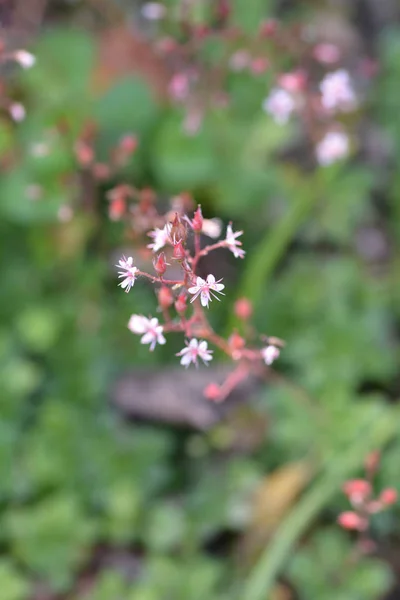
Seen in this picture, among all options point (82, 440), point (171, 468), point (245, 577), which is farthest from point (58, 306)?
point (245, 577)

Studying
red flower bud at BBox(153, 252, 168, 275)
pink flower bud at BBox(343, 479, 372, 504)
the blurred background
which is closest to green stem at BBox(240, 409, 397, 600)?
the blurred background

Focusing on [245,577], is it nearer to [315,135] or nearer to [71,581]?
[71,581]

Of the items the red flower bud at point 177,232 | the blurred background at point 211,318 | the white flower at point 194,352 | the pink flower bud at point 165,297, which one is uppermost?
the blurred background at point 211,318

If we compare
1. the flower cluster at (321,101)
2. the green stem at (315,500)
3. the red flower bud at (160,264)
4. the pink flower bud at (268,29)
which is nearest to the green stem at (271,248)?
the flower cluster at (321,101)

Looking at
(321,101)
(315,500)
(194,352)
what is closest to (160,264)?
(194,352)

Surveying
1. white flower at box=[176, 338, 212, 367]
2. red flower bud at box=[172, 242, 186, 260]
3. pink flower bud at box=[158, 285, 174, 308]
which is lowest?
white flower at box=[176, 338, 212, 367]

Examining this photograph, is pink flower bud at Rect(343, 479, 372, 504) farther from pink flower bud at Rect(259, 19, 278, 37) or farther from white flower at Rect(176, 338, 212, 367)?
pink flower bud at Rect(259, 19, 278, 37)

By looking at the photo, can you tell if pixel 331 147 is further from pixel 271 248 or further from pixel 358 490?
pixel 358 490

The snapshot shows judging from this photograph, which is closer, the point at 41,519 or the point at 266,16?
the point at 41,519

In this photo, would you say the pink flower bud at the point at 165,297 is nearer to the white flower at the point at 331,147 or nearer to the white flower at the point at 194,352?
the white flower at the point at 194,352
